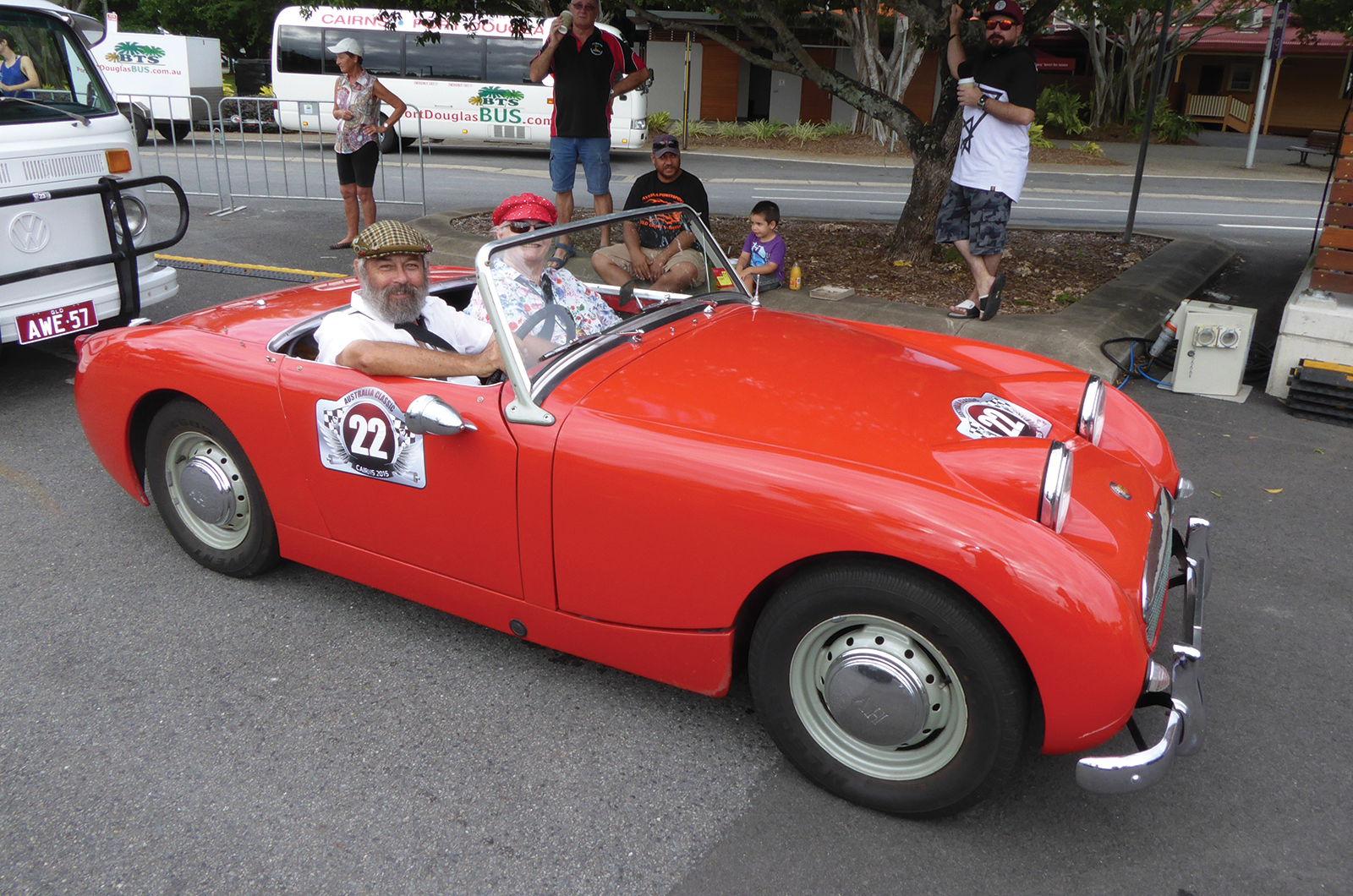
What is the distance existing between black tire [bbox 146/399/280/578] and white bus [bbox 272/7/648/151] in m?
17.8

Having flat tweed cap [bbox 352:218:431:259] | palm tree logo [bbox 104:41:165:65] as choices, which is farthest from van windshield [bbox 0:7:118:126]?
palm tree logo [bbox 104:41:165:65]

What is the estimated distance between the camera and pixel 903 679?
2303mm

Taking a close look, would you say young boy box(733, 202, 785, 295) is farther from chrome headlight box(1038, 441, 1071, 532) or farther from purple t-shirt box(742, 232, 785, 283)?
chrome headlight box(1038, 441, 1071, 532)

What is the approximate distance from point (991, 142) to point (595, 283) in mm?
3706

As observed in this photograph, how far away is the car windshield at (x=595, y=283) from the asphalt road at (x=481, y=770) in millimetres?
1055

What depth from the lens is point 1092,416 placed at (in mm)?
3023

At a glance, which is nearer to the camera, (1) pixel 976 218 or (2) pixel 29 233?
(2) pixel 29 233

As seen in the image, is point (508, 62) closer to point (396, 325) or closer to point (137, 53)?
point (137, 53)

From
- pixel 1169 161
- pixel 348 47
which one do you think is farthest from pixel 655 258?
pixel 1169 161

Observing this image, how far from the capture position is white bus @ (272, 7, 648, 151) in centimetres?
2022

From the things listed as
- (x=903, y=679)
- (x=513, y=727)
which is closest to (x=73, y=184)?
(x=513, y=727)

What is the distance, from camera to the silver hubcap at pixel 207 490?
11.3 ft

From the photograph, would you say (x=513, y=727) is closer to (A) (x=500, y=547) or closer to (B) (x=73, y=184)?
(A) (x=500, y=547)

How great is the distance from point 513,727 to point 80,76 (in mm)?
5360
